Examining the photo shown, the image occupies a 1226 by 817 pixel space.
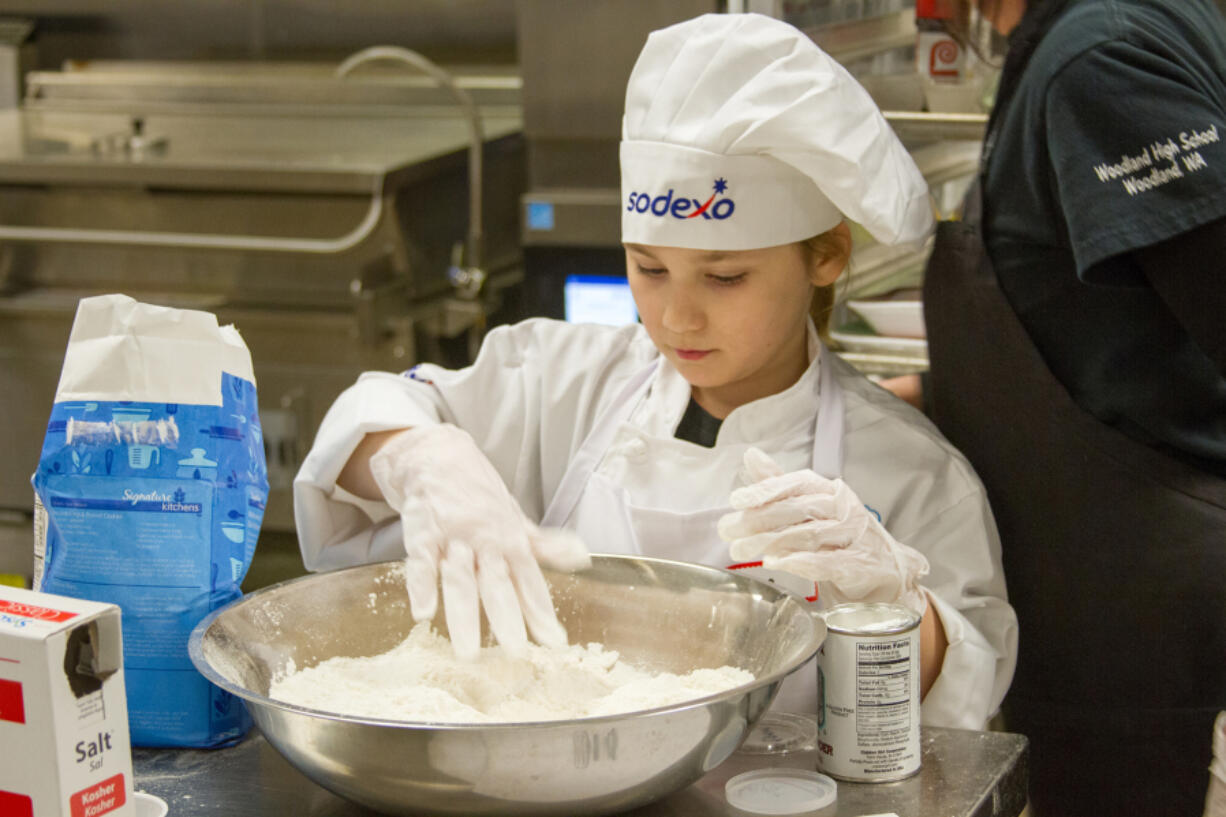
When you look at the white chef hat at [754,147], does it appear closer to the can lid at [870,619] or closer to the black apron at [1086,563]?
the black apron at [1086,563]

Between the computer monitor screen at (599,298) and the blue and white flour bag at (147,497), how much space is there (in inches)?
65.6

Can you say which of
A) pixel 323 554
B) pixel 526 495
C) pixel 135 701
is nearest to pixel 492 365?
pixel 526 495

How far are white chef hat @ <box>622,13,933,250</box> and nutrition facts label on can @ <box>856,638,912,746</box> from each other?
0.48m

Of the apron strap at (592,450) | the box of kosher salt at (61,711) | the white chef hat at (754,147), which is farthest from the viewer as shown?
the apron strap at (592,450)

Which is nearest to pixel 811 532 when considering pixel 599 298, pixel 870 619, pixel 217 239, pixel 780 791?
pixel 870 619

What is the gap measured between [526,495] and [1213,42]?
884mm

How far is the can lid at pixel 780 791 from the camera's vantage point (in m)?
0.94

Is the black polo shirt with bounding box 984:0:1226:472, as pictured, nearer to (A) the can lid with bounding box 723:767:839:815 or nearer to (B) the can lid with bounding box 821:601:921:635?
(B) the can lid with bounding box 821:601:921:635

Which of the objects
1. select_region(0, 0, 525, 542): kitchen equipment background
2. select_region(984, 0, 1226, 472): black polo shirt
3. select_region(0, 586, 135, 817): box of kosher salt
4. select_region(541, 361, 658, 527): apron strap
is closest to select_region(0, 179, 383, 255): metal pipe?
select_region(0, 0, 525, 542): kitchen equipment background

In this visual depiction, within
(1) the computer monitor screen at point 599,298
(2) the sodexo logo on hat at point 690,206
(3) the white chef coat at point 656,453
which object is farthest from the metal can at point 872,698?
(1) the computer monitor screen at point 599,298

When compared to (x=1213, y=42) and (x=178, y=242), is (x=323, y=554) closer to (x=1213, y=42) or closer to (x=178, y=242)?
(x=1213, y=42)

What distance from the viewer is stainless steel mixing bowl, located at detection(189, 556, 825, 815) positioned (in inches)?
33.4

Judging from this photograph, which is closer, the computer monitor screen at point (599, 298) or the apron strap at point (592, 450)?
the apron strap at point (592, 450)

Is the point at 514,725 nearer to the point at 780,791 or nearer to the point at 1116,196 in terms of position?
the point at 780,791
